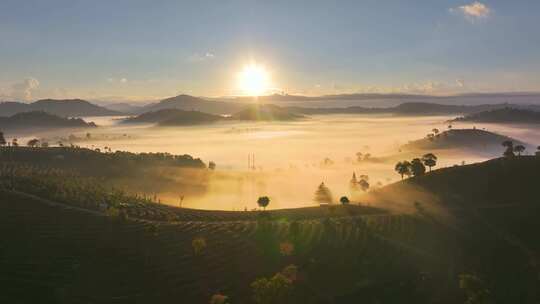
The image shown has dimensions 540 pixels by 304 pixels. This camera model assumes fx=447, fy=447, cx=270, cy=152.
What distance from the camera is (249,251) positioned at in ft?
323

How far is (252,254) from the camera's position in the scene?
319 ft

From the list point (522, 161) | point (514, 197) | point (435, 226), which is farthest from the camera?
point (522, 161)

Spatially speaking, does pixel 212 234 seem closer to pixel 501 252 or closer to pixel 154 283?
pixel 154 283

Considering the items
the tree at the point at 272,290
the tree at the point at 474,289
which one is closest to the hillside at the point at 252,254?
the tree at the point at 272,290

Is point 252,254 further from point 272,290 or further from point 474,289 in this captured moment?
point 474,289

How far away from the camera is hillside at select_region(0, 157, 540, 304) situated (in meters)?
82.9

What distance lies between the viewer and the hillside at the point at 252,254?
82875mm

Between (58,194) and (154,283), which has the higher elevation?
(58,194)

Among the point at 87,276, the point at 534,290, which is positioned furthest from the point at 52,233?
the point at 534,290

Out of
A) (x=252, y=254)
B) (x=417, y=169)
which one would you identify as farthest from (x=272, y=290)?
(x=417, y=169)

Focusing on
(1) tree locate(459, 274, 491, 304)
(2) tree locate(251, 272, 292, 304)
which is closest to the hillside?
(2) tree locate(251, 272, 292, 304)

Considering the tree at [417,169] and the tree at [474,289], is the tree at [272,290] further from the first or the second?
the tree at [417,169]

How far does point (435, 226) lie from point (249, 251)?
53.9 meters

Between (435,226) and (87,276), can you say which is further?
(435,226)
